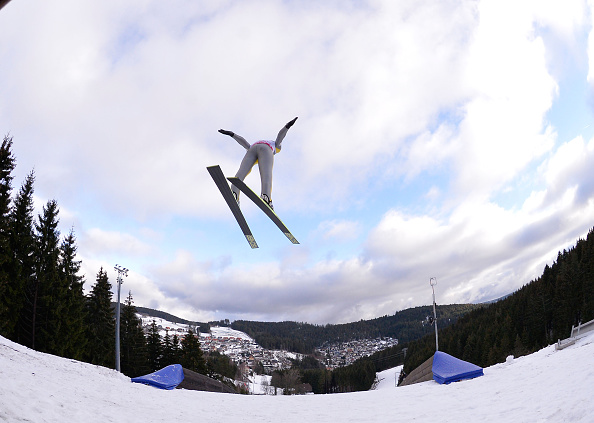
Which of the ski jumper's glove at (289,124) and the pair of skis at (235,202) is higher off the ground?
the ski jumper's glove at (289,124)

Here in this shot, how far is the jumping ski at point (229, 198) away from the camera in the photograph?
7.75 meters

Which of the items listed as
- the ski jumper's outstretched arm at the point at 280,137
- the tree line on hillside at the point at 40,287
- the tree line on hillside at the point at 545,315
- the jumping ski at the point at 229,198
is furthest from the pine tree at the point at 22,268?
the tree line on hillside at the point at 545,315

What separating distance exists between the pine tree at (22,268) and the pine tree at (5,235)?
0.23 meters

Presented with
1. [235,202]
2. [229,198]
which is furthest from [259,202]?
[229,198]

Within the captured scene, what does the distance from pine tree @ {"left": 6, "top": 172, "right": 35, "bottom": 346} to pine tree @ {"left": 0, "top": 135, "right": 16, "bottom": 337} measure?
23cm

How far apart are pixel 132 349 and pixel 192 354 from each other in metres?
5.88

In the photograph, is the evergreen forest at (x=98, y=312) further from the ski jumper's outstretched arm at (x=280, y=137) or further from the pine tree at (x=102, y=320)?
the ski jumper's outstretched arm at (x=280, y=137)

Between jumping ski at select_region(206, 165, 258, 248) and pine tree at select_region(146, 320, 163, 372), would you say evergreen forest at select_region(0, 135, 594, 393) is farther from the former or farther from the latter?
jumping ski at select_region(206, 165, 258, 248)

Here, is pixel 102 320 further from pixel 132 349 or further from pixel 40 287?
pixel 40 287

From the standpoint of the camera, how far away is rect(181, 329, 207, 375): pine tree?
38406mm

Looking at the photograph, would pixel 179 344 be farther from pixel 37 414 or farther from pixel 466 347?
pixel 466 347

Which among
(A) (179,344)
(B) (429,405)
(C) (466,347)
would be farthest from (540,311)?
(B) (429,405)

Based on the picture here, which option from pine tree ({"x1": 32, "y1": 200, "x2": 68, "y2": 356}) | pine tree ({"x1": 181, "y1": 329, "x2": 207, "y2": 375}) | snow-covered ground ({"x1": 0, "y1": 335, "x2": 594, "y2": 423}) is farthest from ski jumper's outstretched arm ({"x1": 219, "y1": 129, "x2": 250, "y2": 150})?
pine tree ({"x1": 181, "y1": 329, "x2": 207, "y2": 375})

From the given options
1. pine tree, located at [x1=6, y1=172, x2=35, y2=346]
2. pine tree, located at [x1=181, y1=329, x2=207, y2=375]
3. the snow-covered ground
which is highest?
pine tree, located at [x1=6, y1=172, x2=35, y2=346]
